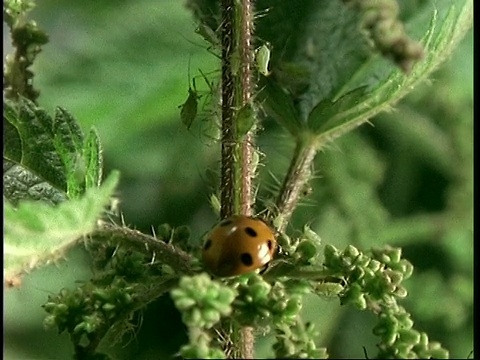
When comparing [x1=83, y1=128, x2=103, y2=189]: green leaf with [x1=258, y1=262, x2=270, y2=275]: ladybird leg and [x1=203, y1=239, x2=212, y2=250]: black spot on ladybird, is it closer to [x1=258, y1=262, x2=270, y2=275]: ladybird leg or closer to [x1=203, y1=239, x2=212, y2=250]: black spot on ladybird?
[x1=203, y1=239, x2=212, y2=250]: black spot on ladybird

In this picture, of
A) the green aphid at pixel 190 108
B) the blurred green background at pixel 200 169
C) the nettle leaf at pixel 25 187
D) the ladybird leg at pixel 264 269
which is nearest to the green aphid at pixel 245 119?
the green aphid at pixel 190 108

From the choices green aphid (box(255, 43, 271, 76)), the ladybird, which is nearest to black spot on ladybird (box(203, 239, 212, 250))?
the ladybird

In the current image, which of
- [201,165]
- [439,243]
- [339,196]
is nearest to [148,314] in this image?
[201,165]

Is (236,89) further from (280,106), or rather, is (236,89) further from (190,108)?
(280,106)

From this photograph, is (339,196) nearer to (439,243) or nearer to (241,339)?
(439,243)

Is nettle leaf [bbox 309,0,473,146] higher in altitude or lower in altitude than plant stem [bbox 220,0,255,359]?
higher

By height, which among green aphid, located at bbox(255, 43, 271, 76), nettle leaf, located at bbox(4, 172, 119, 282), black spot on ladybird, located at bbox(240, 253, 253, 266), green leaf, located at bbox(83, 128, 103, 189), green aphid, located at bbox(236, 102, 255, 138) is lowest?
nettle leaf, located at bbox(4, 172, 119, 282)
